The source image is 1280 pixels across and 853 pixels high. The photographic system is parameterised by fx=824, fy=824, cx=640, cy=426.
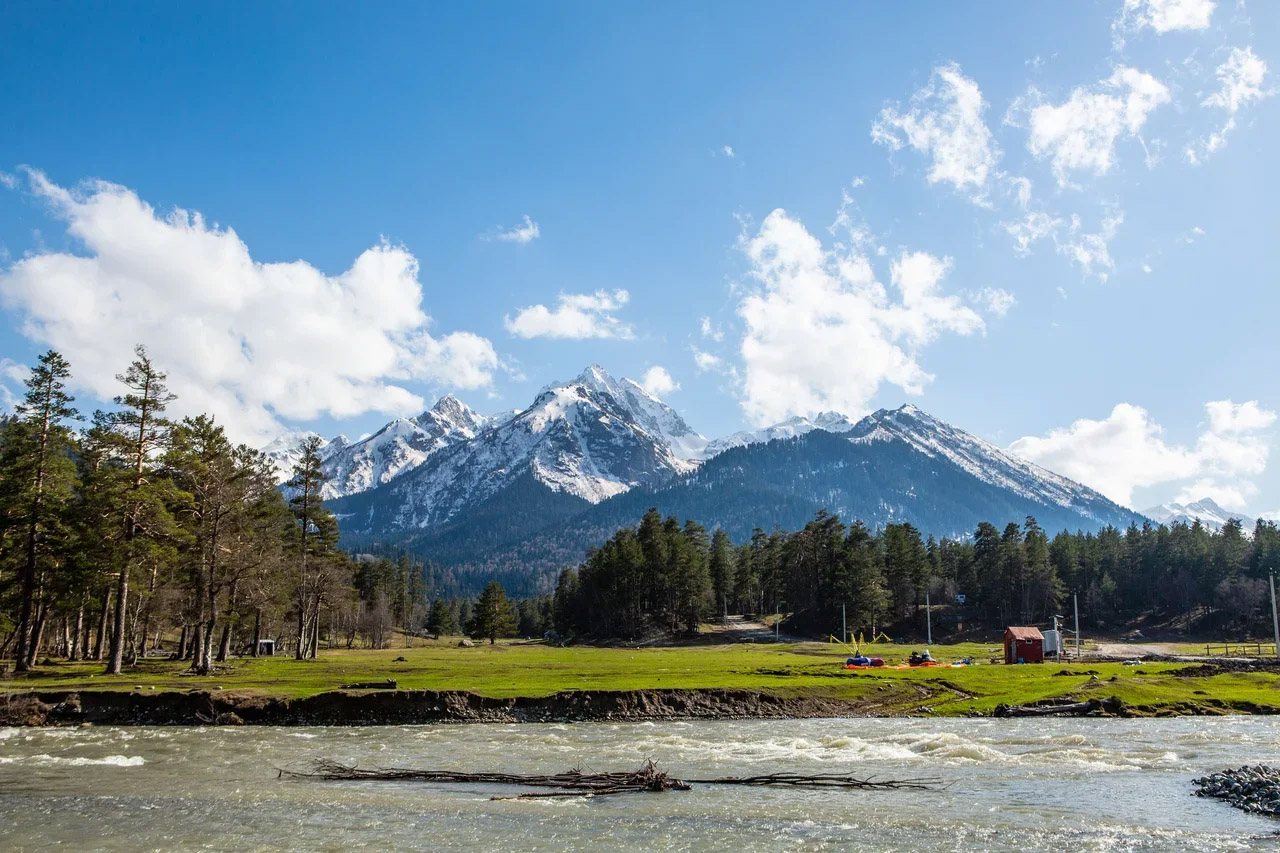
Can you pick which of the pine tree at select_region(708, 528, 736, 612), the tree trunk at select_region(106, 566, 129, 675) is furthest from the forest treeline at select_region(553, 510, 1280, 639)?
the tree trunk at select_region(106, 566, 129, 675)

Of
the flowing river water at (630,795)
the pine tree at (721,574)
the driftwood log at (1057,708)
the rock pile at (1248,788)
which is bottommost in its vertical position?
the driftwood log at (1057,708)

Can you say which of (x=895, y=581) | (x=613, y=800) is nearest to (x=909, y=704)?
(x=613, y=800)

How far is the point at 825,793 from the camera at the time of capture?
25.9m

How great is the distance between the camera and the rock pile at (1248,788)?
23984 mm

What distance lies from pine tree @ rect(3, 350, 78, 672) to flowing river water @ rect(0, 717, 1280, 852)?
65.4ft

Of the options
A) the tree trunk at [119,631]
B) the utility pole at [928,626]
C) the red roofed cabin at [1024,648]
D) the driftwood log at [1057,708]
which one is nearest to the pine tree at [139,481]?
the tree trunk at [119,631]

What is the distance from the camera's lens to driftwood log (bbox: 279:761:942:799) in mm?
25969

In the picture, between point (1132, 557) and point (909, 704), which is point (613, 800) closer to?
point (909, 704)

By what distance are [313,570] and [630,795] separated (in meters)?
63.7

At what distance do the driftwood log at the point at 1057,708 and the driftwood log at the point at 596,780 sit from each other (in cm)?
2302

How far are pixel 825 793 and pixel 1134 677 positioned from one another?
158 ft

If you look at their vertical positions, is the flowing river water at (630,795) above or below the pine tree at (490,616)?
above

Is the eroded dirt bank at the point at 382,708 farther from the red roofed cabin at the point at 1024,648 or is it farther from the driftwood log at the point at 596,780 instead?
the red roofed cabin at the point at 1024,648

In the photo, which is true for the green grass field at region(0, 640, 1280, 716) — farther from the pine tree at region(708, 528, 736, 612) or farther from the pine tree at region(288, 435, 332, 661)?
the pine tree at region(708, 528, 736, 612)
